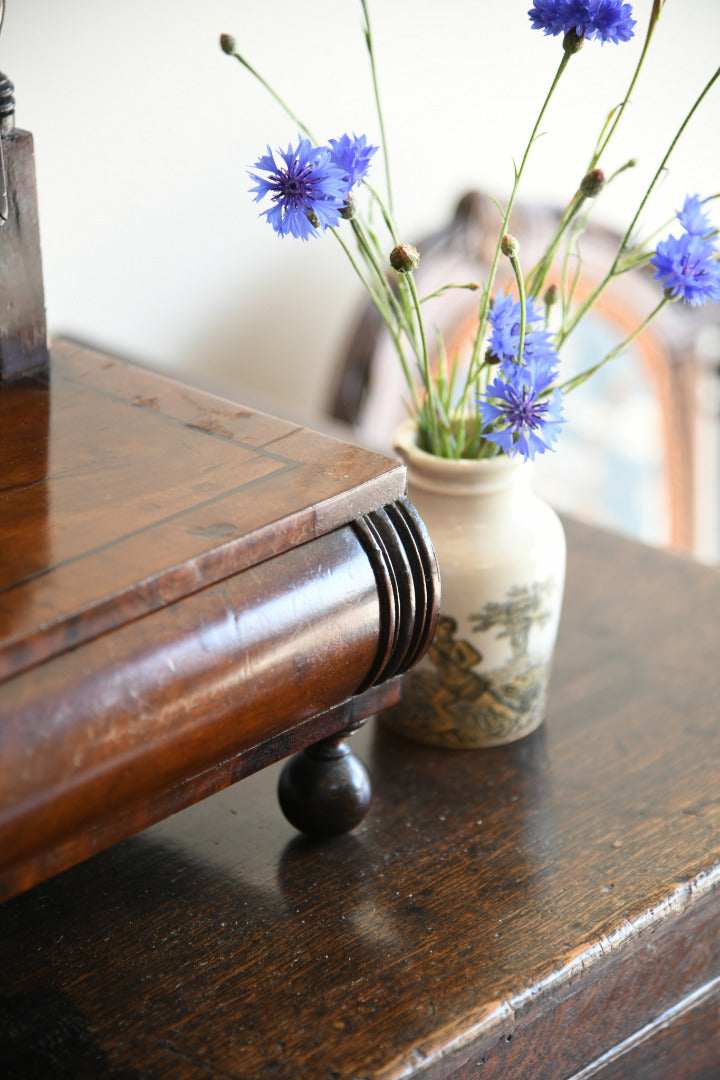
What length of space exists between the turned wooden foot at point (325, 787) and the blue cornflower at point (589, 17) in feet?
1.28

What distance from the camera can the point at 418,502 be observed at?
0.76 metres

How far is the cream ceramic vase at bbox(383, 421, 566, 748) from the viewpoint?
2.42ft

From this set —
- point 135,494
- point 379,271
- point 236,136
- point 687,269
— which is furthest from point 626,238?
point 236,136

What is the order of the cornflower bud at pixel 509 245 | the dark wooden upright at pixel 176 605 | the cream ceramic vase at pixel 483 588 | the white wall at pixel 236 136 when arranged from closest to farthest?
1. the dark wooden upright at pixel 176 605
2. the cornflower bud at pixel 509 245
3. the cream ceramic vase at pixel 483 588
4. the white wall at pixel 236 136

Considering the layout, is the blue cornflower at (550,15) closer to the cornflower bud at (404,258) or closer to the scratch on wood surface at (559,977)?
the cornflower bud at (404,258)

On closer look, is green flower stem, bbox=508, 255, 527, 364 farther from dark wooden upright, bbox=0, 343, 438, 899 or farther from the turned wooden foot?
the turned wooden foot

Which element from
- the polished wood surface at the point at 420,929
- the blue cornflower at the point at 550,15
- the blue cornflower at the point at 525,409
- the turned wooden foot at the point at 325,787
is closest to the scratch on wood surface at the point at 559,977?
the polished wood surface at the point at 420,929

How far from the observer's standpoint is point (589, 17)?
62 cm

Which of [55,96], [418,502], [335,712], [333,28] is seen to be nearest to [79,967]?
[335,712]

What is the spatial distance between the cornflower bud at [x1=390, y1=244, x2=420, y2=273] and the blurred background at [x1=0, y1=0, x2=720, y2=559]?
540 mm

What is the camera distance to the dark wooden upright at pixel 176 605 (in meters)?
0.48

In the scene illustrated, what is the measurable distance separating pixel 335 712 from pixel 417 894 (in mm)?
118

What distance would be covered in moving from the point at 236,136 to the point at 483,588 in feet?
2.86

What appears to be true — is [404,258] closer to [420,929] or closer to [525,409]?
Answer: [525,409]
